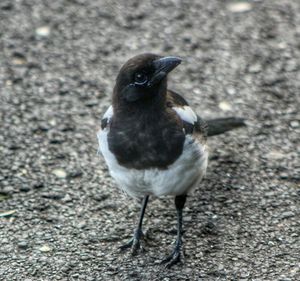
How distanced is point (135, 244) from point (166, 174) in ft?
1.83

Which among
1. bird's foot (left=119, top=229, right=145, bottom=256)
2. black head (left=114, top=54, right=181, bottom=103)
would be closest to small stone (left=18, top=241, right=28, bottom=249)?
bird's foot (left=119, top=229, right=145, bottom=256)

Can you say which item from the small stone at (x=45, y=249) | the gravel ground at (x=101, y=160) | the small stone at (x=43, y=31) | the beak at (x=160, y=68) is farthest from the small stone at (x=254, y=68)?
the small stone at (x=45, y=249)

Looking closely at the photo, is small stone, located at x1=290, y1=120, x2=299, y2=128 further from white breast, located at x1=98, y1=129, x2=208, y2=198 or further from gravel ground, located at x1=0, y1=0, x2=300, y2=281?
white breast, located at x1=98, y1=129, x2=208, y2=198

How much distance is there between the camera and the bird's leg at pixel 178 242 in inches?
172

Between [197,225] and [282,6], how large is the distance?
2.88 m

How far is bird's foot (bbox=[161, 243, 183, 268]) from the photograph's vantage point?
436cm

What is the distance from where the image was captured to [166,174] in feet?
13.6

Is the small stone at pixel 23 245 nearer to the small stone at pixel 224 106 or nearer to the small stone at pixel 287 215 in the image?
the small stone at pixel 287 215

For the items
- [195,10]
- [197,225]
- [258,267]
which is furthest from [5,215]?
[195,10]

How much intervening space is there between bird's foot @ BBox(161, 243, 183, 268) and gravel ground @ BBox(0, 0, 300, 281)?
1.7 inches

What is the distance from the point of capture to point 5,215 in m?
4.74

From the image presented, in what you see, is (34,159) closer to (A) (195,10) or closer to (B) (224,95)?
(B) (224,95)

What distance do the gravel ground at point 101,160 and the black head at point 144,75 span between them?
35.1 inches

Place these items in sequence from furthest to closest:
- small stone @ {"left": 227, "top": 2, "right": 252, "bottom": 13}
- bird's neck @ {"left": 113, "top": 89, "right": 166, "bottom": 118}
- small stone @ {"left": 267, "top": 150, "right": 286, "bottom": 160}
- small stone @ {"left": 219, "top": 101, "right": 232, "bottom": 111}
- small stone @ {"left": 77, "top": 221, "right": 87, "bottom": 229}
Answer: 1. small stone @ {"left": 227, "top": 2, "right": 252, "bottom": 13}
2. small stone @ {"left": 219, "top": 101, "right": 232, "bottom": 111}
3. small stone @ {"left": 267, "top": 150, "right": 286, "bottom": 160}
4. small stone @ {"left": 77, "top": 221, "right": 87, "bottom": 229}
5. bird's neck @ {"left": 113, "top": 89, "right": 166, "bottom": 118}
